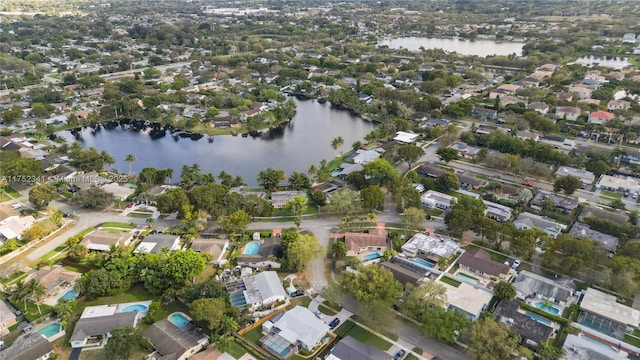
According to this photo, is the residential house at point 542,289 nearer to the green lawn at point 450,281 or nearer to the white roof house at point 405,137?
the green lawn at point 450,281

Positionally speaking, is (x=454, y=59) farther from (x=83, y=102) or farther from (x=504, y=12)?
(x=504, y=12)

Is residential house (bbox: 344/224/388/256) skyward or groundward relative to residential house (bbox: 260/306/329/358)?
skyward

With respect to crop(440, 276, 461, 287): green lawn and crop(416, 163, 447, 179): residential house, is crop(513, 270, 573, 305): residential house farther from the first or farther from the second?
crop(416, 163, 447, 179): residential house

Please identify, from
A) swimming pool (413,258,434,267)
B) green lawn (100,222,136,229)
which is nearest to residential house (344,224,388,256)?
swimming pool (413,258,434,267)

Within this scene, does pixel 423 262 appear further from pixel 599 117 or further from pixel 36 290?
pixel 599 117

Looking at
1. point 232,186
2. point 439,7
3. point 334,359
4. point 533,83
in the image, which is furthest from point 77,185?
point 439,7
